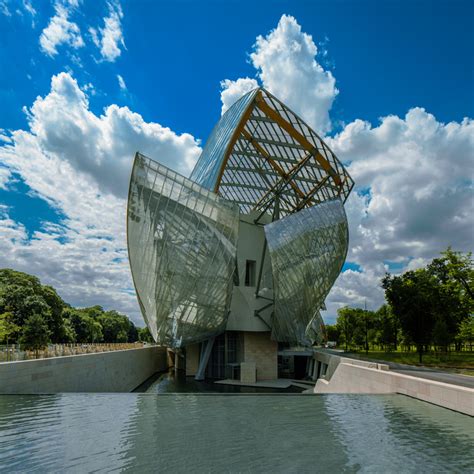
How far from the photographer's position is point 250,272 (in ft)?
143

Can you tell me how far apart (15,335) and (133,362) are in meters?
23.4

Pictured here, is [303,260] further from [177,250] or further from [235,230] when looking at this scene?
[177,250]

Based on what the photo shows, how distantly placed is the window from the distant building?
0.37 feet

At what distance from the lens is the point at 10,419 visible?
1085cm

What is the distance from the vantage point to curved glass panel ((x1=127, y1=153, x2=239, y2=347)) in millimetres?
26406

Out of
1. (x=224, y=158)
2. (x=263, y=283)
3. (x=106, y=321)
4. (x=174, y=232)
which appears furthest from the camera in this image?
(x=106, y=321)

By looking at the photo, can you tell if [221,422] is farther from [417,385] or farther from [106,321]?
[106,321]

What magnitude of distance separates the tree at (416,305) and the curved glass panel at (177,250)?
23078 millimetres

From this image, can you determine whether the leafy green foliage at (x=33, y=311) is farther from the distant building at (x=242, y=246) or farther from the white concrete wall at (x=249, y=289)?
the white concrete wall at (x=249, y=289)

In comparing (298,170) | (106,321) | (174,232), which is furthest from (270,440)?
(106,321)

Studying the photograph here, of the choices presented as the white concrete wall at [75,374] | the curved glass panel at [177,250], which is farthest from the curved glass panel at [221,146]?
the white concrete wall at [75,374]

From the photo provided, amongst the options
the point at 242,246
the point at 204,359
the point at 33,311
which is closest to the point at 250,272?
the point at 242,246

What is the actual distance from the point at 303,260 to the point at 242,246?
30.0 ft

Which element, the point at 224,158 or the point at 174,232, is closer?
the point at 174,232
